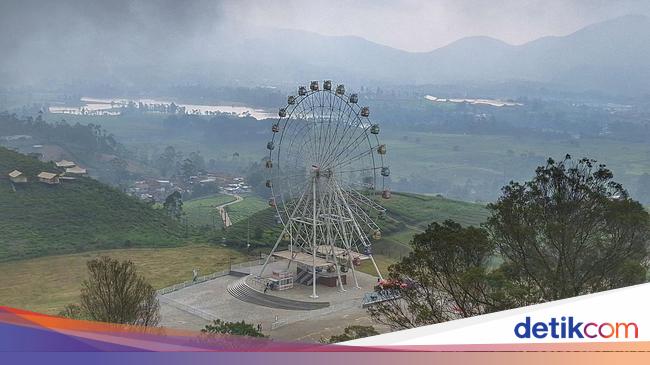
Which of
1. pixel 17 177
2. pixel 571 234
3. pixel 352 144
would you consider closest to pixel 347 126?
pixel 352 144

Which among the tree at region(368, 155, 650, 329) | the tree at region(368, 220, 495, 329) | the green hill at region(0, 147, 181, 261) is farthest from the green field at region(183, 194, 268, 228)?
the tree at region(368, 155, 650, 329)

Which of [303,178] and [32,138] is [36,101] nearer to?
[32,138]

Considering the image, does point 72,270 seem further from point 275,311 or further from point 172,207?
point 172,207

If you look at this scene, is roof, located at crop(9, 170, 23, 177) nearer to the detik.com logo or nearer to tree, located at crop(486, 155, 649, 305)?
tree, located at crop(486, 155, 649, 305)

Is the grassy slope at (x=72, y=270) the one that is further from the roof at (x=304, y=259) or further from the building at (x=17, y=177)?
the building at (x=17, y=177)

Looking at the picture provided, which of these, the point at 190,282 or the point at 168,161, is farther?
the point at 168,161

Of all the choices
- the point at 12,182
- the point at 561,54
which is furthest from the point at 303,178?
the point at 561,54

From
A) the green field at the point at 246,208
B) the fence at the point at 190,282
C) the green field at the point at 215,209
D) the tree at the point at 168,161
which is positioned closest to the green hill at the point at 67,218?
the green field at the point at 215,209
